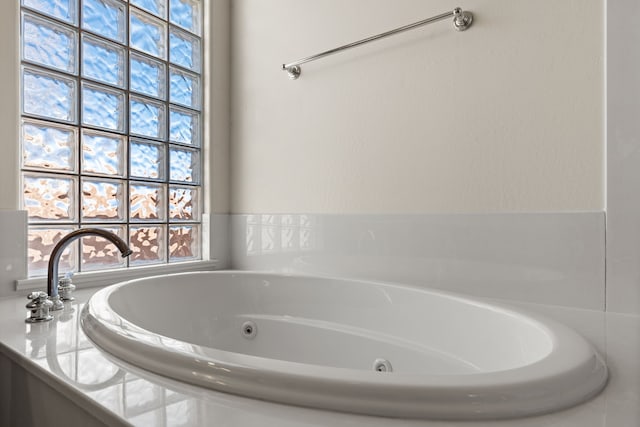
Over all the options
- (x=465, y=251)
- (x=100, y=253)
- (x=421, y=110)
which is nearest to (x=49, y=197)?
(x=100, y=253)

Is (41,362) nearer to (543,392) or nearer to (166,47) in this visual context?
(543,392)

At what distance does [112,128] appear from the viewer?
161cm

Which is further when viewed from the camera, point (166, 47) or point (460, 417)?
point (166, 47)

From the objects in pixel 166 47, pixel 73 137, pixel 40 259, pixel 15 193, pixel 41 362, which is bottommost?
pixel 41 362

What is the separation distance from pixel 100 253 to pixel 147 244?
0.22 meters

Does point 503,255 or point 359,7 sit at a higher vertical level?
point 359,7

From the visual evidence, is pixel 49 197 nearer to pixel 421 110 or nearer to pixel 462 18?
pixel 421 110

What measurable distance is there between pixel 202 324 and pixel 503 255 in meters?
1.20

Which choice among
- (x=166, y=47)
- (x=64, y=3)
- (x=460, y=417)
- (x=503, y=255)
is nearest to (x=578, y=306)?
(x=503, y=255)

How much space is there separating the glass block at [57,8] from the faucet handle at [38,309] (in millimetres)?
1142

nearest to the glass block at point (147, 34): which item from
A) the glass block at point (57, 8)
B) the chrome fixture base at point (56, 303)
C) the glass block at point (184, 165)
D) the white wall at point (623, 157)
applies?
the glass block at point (57, 8)

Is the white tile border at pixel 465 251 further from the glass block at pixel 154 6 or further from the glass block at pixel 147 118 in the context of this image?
the glass block at pixel 154 6

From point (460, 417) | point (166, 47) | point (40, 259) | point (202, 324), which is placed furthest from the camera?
point (166, 47)

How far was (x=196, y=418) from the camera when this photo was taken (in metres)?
0.48
